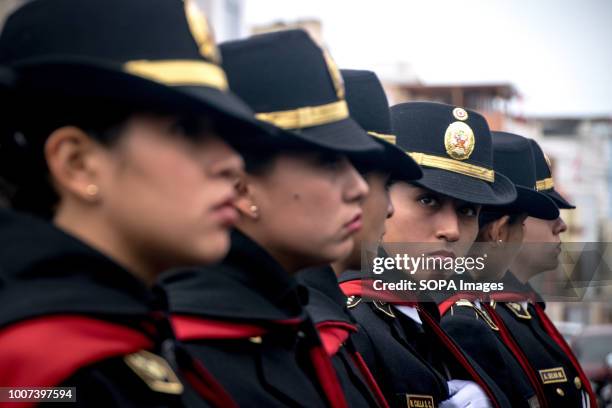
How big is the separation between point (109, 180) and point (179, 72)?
11.6 inches

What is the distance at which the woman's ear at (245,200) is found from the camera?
329cm

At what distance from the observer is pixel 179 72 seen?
241cm

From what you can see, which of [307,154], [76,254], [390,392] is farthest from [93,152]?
[390,392]

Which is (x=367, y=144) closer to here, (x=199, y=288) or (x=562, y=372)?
(x=199, y=288)

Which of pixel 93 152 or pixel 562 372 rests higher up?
pixel 93 152

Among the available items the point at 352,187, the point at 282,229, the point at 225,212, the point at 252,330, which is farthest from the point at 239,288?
the point at 225,212

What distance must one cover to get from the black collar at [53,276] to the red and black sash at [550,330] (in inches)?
180

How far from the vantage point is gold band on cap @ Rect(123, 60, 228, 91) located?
7.73 feet

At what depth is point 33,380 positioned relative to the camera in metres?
2.12

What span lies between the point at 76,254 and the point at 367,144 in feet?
4.28

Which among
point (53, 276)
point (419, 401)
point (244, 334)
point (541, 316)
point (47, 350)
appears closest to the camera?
point (47, 350)

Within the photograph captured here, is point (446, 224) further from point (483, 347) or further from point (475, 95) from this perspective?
point (475, 95)

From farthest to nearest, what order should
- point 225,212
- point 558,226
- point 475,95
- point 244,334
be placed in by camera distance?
1. point 475,95
2. point 558,226
3. point 244,334
4. point 225,212

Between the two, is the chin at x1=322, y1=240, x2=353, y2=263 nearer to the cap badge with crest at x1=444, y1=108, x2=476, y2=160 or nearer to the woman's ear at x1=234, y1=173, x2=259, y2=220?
the woman's ear at x1=234, y1=173, x2=259, y2=220
